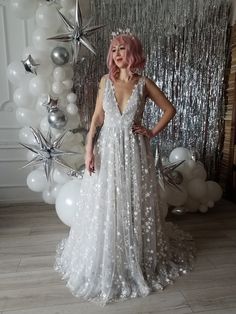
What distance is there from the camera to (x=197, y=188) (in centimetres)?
260

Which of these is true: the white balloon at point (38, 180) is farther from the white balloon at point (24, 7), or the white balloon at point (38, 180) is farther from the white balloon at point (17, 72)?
the white balloon at point (24, 7)

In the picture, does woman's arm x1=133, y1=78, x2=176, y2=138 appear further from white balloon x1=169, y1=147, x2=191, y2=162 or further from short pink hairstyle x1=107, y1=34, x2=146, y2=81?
white balloon x1=169, y1=147, x2=191, y2=162

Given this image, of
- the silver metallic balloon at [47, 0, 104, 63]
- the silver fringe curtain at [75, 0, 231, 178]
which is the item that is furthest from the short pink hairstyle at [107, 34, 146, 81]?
the silver fringe curtain at [75, 0, 231, 178]

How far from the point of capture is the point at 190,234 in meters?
2.25

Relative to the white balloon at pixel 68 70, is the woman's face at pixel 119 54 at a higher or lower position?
higher

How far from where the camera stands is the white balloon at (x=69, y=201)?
6.74ft

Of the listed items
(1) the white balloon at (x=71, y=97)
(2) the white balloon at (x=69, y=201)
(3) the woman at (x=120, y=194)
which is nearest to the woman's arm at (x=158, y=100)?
(3) the woman at (x=120, y=194)

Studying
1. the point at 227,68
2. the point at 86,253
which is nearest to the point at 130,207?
the point at 86,253

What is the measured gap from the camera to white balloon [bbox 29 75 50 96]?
2.21 m

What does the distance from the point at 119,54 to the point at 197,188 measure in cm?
159

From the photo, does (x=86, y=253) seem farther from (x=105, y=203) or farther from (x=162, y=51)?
(x=162, y=51)

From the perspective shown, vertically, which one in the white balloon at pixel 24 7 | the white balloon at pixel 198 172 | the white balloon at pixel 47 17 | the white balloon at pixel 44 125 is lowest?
the white balloon at pixel 198 172

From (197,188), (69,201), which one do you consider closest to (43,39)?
(69,201)

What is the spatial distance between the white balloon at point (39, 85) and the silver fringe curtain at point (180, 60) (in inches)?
22.8
